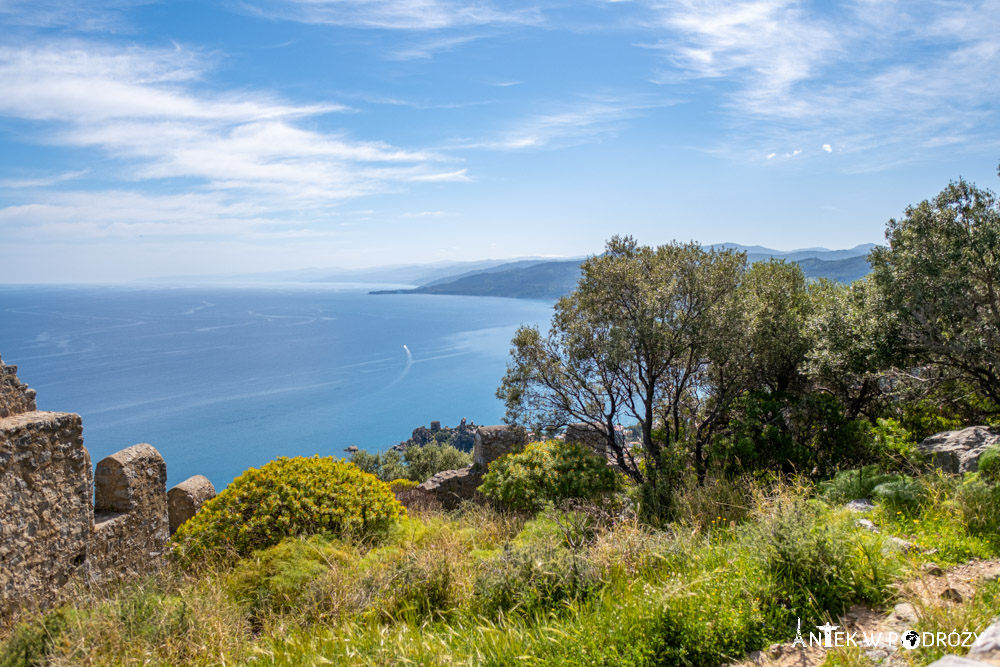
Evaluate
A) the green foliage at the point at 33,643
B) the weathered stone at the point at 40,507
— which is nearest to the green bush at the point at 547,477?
the weathered stone at the point at 40,507

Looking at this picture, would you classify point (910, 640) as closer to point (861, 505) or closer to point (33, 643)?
point (861, 505)

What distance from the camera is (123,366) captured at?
97.9 metres

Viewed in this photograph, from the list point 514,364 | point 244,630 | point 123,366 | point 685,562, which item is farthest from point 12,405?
point 123,366

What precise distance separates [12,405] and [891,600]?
25.1ft

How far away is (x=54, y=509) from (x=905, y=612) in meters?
7.24

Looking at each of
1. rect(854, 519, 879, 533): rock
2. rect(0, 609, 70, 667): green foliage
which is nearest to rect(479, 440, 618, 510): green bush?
rect(854, 519, 879, 533): rock

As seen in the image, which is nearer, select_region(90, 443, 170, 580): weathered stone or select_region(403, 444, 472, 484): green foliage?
select_region(90, 443, 170, 580): weathered stone

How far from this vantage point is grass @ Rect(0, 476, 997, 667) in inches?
133

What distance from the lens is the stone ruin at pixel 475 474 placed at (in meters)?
12.0

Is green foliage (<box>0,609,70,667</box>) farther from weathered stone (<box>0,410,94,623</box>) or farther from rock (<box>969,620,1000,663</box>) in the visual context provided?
rock (<box>969,620,1000,663</box>)

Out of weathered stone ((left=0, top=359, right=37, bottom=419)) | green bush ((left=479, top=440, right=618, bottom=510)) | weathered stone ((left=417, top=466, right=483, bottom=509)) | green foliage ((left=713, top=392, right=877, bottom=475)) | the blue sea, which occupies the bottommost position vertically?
the blue sea

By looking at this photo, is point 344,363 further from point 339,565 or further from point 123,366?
point 339,565

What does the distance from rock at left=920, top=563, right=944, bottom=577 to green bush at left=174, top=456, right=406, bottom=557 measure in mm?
5696

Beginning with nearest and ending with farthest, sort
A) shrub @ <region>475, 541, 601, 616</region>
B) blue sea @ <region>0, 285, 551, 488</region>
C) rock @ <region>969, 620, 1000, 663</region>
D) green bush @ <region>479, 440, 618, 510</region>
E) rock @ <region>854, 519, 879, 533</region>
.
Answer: rock @ <region>969, 620, 1000, 663</region>, shrub @ <region>475, 541, 601, 616</region>, rock @ <region>854, 519, 879, 533</region>, green bush @ <region>479, 440, 618, 510</region>, blue sea @ <region>0, 285, 551, 488</region>
